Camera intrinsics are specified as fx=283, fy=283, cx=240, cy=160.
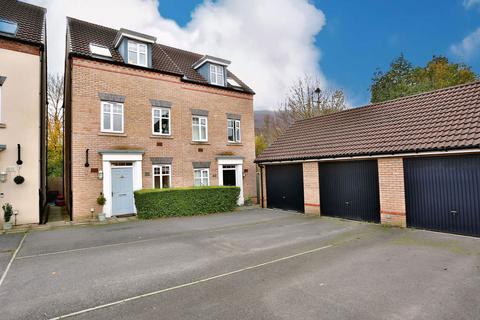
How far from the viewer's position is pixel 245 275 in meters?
5.48

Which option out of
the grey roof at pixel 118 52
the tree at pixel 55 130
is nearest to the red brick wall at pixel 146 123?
the grey roof at pixel 118 52

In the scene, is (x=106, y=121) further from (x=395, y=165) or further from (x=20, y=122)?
(x=395, y=165)

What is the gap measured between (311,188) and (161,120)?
333 inches

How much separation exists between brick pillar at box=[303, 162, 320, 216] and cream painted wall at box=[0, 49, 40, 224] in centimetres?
1148

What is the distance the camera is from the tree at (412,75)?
26.7 m

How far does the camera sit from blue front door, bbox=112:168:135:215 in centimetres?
1328

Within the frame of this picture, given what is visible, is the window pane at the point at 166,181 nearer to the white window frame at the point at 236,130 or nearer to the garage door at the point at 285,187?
the white window frame at the point at 236,130

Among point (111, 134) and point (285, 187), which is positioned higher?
point (111, 134)

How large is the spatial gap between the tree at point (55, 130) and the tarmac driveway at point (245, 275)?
54.7 feet

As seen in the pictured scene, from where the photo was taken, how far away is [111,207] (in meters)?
13.1

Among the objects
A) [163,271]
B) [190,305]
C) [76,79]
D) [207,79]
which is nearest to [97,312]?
[190,305]

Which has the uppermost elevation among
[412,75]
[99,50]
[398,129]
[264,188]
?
[412,75]

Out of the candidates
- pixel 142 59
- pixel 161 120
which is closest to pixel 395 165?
pixel 161 120

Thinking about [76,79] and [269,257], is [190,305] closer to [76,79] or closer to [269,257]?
[269,257]
